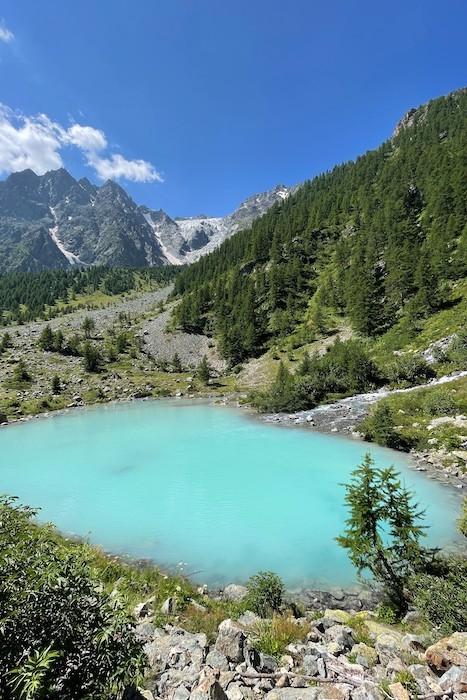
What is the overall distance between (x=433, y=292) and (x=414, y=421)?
2632 centimetres

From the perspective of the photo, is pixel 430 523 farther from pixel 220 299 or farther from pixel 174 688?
pixel 220 299

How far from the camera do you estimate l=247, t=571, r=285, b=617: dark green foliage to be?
329 inches

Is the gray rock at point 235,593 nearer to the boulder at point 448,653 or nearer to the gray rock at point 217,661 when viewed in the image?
the gray rock at point 217,661

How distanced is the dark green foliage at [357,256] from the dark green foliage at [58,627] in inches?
1388

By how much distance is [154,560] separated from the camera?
11.7m

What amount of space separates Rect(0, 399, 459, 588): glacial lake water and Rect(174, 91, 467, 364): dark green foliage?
1885 centimetres

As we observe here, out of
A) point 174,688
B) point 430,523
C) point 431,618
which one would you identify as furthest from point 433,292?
point 174,688

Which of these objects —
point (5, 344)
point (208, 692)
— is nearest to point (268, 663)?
point (208, 692)

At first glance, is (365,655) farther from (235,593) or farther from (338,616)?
(235,593)

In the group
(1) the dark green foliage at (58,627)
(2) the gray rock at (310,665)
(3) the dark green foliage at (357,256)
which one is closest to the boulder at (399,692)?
(2) the gray rock at (310,665)

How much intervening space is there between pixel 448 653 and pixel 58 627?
6.07 m

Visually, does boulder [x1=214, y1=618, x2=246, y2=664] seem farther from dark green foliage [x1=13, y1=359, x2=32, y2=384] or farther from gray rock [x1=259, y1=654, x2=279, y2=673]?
dark green foliage [x1=13, y1=359, x2=32, y2=384]

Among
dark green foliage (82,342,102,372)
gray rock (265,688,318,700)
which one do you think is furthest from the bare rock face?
gray rock (265,688,318,700)

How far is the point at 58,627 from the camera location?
398cm
